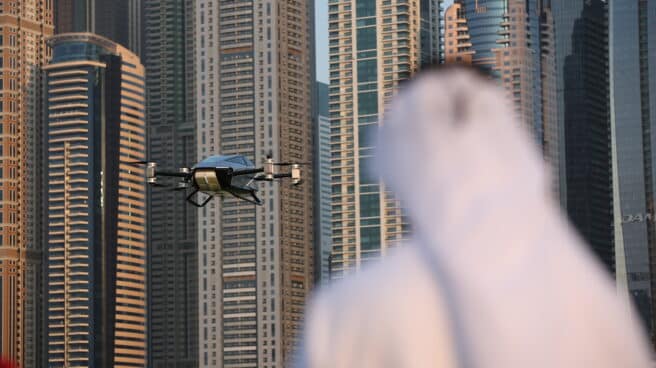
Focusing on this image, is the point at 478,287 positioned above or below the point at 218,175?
below

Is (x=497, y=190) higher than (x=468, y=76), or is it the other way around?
(x=468, y=76)

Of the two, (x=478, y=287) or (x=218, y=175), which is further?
(x=218, y=175)

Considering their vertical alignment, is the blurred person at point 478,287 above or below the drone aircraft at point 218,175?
below

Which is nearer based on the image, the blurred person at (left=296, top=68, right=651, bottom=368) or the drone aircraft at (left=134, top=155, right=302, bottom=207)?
the blurred person at (left=296, top=68, right=651, bottom=368)

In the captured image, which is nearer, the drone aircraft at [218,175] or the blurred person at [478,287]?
the blurred person at [478,287]

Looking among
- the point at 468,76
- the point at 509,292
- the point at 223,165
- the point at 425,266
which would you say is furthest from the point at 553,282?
the point at 468,76

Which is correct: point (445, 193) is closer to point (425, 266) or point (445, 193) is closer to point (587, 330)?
point (425, 266)

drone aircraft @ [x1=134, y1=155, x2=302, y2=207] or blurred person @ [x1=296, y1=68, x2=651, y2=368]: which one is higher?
drone aircraft @ [x1=134, y1=155, x2=302, y2=207]

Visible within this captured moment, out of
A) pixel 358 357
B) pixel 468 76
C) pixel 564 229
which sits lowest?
pixel 358 357
